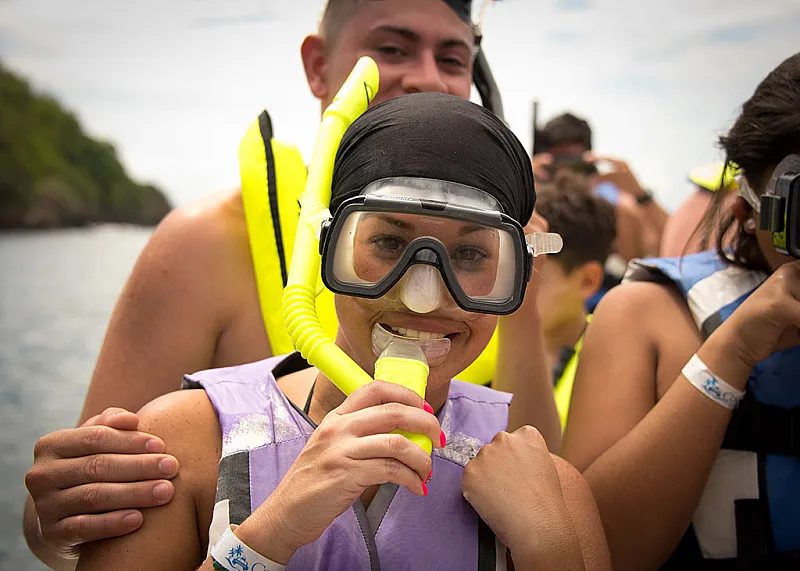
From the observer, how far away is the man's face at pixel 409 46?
75.8 inches

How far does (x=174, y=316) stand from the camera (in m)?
1.86

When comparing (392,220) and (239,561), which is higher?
(392,220)

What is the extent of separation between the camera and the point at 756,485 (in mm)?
1667

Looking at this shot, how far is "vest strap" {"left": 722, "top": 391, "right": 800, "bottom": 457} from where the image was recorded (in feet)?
5.41

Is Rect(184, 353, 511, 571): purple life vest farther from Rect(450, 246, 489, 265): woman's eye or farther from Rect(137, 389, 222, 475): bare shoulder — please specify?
Rect(450, 246, 489, 265): woman's eye

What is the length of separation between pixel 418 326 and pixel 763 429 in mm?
901

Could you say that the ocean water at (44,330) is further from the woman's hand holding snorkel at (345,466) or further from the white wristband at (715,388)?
the white wristband at (715,388)

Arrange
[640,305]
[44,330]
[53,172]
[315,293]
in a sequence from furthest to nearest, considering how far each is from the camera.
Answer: [53,172] → [44,330] → [640,305] → [315,293]

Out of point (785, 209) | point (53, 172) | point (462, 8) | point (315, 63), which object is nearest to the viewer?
point (785, 209)

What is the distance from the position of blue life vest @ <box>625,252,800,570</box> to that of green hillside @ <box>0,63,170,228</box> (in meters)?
3.50

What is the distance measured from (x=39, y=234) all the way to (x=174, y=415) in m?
3.48

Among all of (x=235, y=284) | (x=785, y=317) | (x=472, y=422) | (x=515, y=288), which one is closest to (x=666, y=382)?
(x=785, y=317)

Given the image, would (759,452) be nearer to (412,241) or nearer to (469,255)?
(469,255)

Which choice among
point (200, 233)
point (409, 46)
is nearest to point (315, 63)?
point (409, 46)
